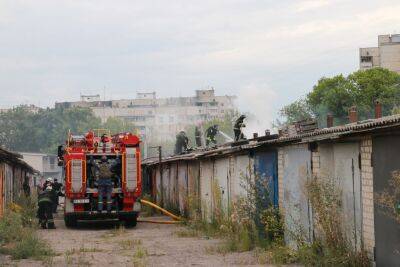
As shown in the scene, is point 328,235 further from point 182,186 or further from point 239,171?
point 182,186

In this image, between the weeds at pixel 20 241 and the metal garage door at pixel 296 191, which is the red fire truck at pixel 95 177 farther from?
the metal garage door at pixel 296 191

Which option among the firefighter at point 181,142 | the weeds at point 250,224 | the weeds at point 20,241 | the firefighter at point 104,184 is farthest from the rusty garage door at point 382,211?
the firefighter at point 181,142

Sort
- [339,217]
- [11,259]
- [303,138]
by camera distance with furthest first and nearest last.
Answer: [11,259], [303,138], [339,217]

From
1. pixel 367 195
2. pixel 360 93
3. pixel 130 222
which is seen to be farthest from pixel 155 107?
pixel 367 195

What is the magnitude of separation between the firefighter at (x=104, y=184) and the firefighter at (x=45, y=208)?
66.1 inches

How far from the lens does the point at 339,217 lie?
1186cm

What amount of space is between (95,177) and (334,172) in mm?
11931

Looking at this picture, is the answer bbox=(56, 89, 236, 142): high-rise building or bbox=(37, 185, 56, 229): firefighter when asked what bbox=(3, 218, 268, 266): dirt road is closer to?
bbox=(37, 185, 56, 229): firefighter

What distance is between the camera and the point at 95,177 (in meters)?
22.7

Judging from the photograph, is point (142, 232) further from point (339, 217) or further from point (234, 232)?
point (339, 217)

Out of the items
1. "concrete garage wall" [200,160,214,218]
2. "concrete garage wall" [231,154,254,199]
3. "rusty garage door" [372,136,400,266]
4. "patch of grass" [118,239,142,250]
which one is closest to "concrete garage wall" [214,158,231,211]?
"concrete garage wall" [231,154,254,199]

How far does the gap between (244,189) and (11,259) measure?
6.11 metres

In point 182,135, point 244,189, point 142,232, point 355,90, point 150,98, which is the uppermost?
point 150,98

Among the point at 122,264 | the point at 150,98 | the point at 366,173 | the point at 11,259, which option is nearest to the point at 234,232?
the point at 122,264
